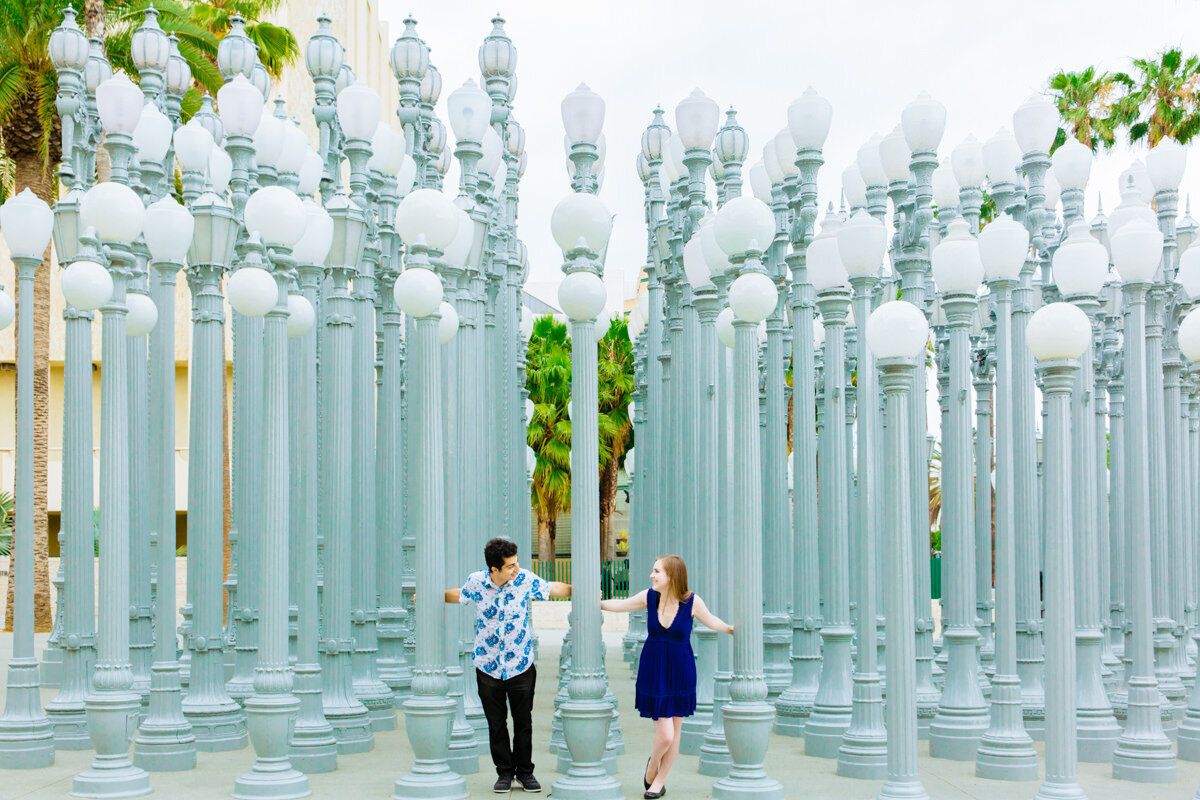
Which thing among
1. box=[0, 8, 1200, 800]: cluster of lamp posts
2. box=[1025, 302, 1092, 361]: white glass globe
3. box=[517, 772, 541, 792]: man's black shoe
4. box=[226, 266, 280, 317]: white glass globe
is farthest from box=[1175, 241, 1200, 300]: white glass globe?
box=[226, 266, 280, 317]: white glass globe

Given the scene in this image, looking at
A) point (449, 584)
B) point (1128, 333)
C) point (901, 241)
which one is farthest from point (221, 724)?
point (1128, 333)

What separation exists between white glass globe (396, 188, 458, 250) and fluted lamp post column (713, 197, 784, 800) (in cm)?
189

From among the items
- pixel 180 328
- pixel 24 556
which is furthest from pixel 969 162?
pixel 180 328

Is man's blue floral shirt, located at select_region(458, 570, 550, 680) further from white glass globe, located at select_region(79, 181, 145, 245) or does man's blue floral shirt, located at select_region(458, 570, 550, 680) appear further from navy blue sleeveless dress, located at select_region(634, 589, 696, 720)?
white glass globe, located at select_region(79, 181, 145, 245)

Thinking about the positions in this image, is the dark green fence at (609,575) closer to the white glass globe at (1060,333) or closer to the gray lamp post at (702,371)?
the gray lamp post at (702,371)

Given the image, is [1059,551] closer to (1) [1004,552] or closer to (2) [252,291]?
(1) [1004,552]

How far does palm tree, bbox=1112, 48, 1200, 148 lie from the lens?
960 inches

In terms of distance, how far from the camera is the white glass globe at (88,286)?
8828 millimetres

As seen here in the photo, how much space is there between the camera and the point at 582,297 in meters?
8.32

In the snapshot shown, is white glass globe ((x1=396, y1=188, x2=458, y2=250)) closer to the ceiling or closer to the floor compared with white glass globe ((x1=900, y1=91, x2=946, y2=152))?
closer to the floor

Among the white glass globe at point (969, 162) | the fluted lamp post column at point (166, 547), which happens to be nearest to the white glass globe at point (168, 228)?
the fluted lamp post column at point (166, 547)

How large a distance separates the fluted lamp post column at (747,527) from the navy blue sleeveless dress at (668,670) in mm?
323

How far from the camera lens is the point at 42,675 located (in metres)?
14.7

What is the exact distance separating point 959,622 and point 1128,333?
8.97 ft
